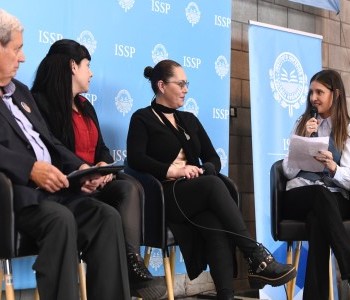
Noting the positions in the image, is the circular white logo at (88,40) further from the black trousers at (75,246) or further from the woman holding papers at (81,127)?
the black trousers at (75,246)

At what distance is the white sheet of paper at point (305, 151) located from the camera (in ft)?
9.76

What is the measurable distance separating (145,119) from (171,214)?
51 centimetres

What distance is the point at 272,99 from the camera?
4.05 m

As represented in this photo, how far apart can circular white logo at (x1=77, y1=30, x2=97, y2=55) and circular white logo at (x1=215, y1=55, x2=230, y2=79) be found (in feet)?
2.90

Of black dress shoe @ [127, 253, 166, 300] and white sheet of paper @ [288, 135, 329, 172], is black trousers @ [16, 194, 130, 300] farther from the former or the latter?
white sheet of paper @ [288, 135, 329, 172]

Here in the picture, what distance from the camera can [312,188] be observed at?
3.11 m

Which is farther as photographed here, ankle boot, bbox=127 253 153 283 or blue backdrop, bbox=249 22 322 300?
blue backdrop, bbox=249 22 322 300

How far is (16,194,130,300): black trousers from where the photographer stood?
80.8 inches

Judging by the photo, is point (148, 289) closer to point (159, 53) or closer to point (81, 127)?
point (81, 127)

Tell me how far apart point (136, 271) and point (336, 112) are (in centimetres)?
154

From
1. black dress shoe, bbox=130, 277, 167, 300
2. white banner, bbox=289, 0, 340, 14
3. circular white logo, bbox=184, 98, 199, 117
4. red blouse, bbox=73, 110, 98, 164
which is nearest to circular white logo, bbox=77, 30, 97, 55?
red blouse, bbox=73, 110, 98, 164

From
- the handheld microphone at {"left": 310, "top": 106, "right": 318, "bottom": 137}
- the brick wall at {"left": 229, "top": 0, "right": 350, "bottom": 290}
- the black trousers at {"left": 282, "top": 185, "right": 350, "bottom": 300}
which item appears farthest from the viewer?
the brick wall at {"left": 229, "top": 0, "right": 350, "bottom": 290}

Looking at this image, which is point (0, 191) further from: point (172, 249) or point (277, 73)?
point (277, 73)

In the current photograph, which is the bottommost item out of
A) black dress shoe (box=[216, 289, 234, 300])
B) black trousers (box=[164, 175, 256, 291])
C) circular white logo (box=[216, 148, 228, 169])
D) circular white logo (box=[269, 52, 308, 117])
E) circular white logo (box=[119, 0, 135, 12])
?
black dress shoe (box=[216, 289, 234, 300])
